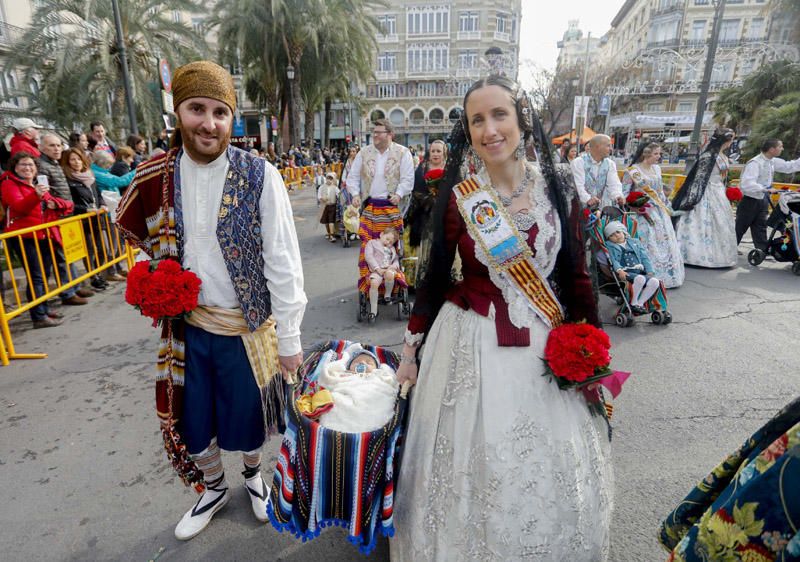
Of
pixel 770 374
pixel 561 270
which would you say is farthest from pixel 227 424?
pixel 770 374

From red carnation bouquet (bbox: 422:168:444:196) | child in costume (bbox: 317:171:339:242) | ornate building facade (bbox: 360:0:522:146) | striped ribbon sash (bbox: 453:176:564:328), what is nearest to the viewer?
striped ribbon sash (bbox: 453:176:564:328)

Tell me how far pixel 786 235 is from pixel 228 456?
27.2 ft

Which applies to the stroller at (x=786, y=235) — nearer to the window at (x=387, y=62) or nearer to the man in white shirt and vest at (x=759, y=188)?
the man in white shirt and vest at (x=759, y=188)

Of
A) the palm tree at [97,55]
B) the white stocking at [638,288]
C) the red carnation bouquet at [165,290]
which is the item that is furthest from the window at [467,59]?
the red carnation bouquet at [165,290]

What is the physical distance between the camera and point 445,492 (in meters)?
1.76

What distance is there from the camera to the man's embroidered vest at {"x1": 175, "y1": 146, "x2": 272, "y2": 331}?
1969mm

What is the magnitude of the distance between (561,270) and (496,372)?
554 mm

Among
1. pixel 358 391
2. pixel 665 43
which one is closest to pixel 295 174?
pixel 358 391

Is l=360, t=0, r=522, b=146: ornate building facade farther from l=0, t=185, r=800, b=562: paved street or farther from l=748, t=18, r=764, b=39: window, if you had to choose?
l=0, t=185, r=800, b=562: paved street

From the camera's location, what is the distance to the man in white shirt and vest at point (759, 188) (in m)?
7.46

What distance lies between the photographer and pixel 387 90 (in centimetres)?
5019

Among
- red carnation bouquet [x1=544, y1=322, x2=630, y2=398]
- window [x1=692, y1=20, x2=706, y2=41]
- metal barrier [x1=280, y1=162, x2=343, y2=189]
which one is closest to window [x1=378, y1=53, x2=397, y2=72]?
window [x1=692, y1=20, x2=706, y2=41]

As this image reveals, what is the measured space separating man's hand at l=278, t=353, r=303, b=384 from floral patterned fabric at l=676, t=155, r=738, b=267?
24.6ft

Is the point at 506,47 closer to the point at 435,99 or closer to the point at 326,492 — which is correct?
the point at 435,99
